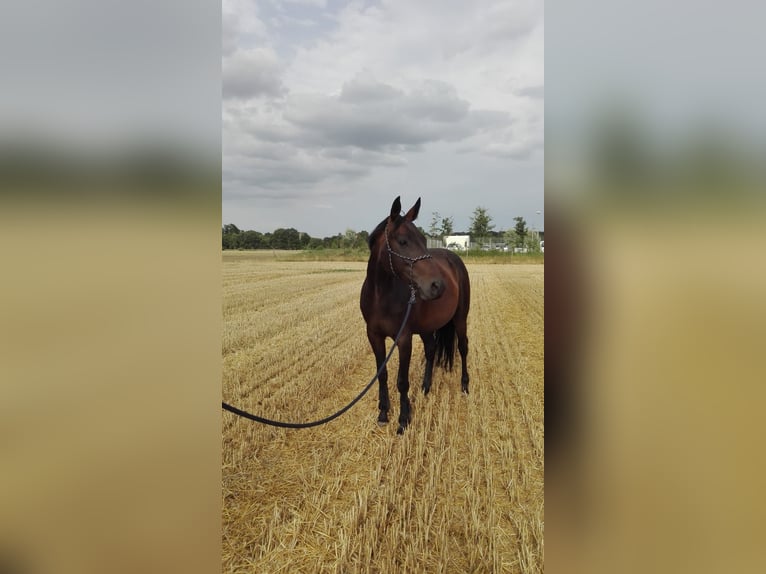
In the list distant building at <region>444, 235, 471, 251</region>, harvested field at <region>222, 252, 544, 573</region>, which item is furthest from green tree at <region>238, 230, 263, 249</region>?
harvested field at <region>222, 252, 544, 573</region>

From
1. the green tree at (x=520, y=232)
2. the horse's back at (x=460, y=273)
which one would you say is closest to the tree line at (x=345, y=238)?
the green tree at (x=520, y=232)

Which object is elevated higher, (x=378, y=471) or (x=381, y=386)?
(x=381, y=386)

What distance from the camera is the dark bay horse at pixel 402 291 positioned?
421 centimetres

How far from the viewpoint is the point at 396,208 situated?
13.9ft

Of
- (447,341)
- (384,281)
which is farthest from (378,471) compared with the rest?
(447,341)

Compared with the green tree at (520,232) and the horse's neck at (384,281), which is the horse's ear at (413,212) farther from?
the green tree at (520,232)

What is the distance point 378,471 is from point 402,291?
2059 millimetres
